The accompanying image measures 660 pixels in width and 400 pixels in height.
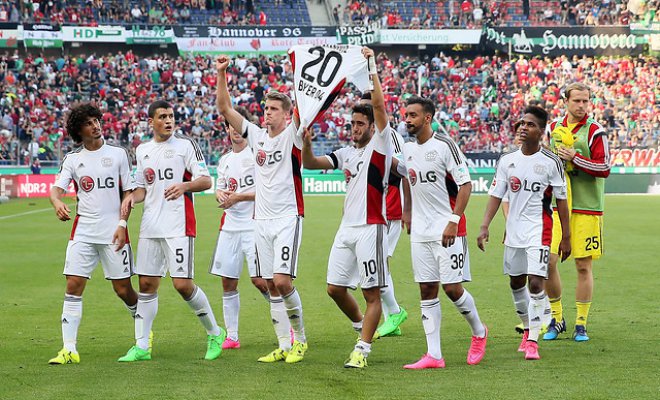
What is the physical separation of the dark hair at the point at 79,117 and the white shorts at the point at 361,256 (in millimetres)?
2737

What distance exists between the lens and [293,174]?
901cm

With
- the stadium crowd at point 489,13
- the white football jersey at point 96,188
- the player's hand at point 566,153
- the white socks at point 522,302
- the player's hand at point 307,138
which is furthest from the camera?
the stadium crowd at point 489,13

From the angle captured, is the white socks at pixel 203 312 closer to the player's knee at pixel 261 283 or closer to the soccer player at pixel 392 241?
the player's knee at pixel 261 283

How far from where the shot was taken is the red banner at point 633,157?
41656 millimetres

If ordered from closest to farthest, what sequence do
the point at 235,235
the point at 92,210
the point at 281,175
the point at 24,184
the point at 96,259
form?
1. the point at 281,175
2. the point at 92,210
3. the point at 96,259
4. the point at 235,235
5. the point at 24,184

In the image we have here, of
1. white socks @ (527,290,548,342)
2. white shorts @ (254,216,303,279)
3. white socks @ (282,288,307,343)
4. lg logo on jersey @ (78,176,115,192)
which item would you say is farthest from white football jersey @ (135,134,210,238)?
white socks @ (527,290,548,342)

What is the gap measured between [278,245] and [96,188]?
6.52 ft

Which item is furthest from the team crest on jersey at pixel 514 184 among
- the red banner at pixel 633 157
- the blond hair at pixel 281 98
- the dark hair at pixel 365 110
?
the red banner at pixel 633 157

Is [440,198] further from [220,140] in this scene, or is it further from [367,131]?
[220,140]

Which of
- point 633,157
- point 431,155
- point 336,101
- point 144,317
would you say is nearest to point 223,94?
point 431,155

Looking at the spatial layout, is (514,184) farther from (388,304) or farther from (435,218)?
(388,304)

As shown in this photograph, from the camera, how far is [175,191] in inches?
364

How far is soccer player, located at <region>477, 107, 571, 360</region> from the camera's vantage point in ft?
31.3

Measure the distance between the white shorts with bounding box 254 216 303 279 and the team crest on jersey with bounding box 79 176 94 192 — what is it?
1.72 metres
